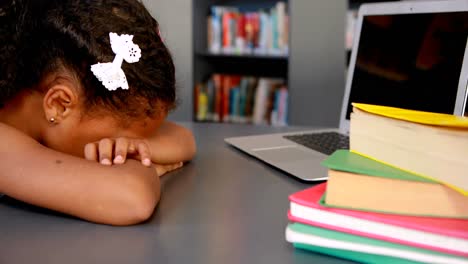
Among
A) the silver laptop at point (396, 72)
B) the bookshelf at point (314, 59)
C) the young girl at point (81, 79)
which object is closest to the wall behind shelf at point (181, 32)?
the bookshelf at point (314, 59)

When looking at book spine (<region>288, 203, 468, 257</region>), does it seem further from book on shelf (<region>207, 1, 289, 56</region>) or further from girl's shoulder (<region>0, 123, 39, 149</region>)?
book on shelf (<region>207, 1, 289, 56</region>)

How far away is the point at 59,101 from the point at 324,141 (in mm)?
578

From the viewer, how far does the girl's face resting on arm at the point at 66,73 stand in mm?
763

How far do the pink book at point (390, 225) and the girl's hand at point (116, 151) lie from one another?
0.94 ft

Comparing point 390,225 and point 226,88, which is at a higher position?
point 390,225

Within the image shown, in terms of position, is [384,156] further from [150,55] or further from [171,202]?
[150,55]

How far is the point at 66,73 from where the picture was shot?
77 centimetres

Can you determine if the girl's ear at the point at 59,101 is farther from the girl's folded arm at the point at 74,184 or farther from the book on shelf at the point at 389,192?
the book on shelf at the point at 389,192

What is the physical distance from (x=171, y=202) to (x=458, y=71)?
57 centimetres

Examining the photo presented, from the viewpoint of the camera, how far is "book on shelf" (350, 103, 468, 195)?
1.52 ft

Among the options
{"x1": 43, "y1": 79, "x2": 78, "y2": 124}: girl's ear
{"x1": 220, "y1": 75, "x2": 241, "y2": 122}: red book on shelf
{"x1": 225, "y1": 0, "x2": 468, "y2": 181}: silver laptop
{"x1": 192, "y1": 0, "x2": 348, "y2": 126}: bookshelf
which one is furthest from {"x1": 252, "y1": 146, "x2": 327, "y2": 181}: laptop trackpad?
{"x1": 220, "y1": 75, "x2": 241, "y2": 122}: red book on shelf

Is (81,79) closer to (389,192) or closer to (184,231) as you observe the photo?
(184,231)

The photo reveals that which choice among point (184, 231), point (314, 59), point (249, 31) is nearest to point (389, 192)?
point (184, 231)

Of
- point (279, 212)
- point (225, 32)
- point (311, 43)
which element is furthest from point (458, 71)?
point (225, 32)
